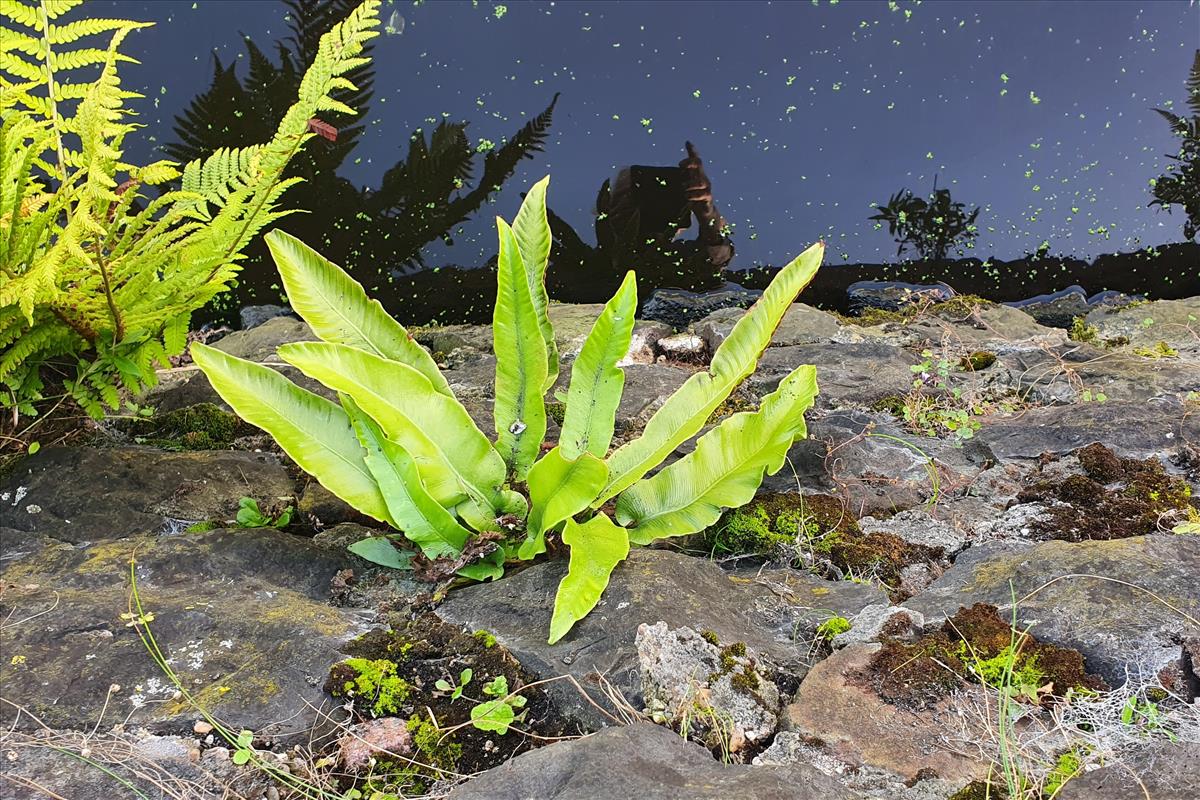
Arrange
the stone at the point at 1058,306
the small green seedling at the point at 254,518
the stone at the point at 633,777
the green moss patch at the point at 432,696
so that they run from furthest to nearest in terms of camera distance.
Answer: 1. the stone at the point at 1058,306
2. the small green seedling at the point at 254,518
3. the green moss patch at the point at 432,696
4. the stone at the point at 633,777

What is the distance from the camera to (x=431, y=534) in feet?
5.30

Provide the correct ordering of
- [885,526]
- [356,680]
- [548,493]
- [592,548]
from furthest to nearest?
[885,526] < [548,493] < [592,548] < [356,680]

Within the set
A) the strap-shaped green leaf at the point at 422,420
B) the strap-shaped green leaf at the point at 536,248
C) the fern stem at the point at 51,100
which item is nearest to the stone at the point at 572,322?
the strap-shaped green leaf at the point at 536,248

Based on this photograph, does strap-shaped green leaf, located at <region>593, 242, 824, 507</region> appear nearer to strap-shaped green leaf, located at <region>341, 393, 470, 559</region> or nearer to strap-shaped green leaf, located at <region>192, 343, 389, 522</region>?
strap-shaped green leaf, located at <region>341, 393, 470, 559</region>

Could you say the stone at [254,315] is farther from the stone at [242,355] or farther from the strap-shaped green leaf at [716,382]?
the strap-shaped green leaf at [716,382]

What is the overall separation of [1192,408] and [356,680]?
2230mm

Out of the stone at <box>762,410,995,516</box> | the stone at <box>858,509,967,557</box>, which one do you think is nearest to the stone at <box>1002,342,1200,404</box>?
the stone at <box>762,410,995,516</box>

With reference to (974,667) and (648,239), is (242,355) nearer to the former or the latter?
(648,239)

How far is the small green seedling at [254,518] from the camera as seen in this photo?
183cm

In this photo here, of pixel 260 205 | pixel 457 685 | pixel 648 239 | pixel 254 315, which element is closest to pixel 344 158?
pixel 254 315

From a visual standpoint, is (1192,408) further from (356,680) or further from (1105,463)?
(356,680)

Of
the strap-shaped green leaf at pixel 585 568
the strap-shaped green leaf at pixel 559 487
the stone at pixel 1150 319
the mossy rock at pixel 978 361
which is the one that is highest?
the stone at pixel 1150 319

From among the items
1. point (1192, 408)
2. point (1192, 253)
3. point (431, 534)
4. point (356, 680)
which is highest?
point (1192, 253)

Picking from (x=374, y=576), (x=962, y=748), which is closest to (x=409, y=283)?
(x=374, y=576)
